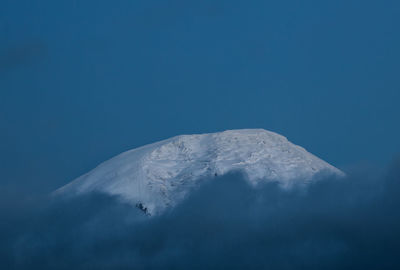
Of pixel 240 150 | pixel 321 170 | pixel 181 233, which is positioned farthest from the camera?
pixel 181 233

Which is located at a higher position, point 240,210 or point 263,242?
point 240,210

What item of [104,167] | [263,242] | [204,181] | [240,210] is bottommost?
[263,242]

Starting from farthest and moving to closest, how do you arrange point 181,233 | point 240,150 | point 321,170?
point 181,233, point 321,170, point 240,150

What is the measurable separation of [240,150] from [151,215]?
23.5m

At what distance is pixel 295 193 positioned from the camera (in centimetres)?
10925

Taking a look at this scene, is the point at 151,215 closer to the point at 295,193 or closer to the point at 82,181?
the point at 82,181

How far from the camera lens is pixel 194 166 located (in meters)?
103

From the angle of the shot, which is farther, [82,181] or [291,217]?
[291,217]

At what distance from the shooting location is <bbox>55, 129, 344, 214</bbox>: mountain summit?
331ft

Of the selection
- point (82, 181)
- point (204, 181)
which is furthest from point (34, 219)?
point (204, 181)

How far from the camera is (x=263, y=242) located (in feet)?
380

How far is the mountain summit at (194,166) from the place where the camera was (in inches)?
3967

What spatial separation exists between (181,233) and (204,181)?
A: 16.4 m

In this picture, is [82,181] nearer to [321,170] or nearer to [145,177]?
[145,177]
